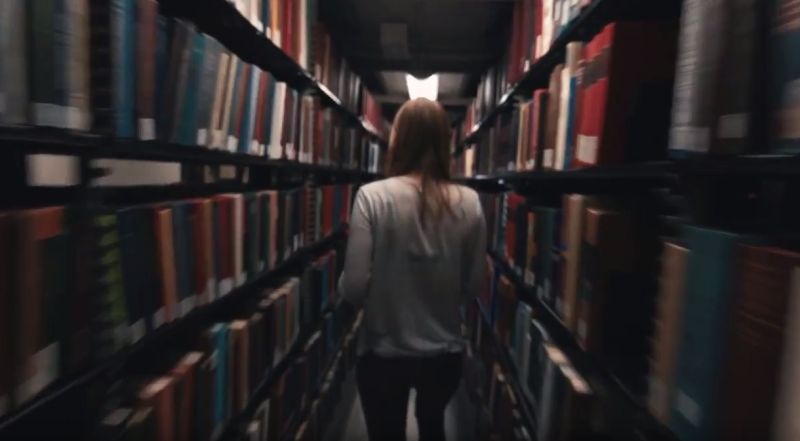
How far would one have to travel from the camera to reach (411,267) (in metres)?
1.63

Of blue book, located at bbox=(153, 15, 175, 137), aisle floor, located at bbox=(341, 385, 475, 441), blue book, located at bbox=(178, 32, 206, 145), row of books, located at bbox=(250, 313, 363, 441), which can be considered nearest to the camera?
blue book, located at bbox=(153, 15, 175, 137)

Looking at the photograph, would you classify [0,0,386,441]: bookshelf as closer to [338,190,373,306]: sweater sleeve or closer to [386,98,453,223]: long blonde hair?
[338,190,373,306]: sweater sleeve

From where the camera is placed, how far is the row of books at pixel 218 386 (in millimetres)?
1099

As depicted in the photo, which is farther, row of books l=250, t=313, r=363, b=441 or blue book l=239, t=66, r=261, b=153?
row of books l=250, t=313, r=363, b=441

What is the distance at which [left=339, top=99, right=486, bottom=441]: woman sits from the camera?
1602 mm

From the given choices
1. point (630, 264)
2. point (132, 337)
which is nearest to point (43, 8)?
point (132, 337)

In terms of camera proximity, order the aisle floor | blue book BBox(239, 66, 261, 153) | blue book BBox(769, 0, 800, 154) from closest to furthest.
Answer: blue book BBox(769, 0, 800, 154) → blue book BBox(239, 66, 261, 153) → the aisle floor

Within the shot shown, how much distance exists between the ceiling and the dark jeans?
2142 mm

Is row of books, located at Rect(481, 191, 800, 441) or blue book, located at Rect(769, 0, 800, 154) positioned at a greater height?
blue book, located at Rect(769, 0, 800, 154)

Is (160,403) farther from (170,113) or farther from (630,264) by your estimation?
(630,264)

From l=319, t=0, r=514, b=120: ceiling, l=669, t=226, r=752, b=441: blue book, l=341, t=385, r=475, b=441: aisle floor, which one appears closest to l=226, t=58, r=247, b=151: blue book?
l=669, t=226, r=752, b=441: blue book

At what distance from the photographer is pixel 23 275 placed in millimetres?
719

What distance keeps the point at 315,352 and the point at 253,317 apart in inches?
39.3

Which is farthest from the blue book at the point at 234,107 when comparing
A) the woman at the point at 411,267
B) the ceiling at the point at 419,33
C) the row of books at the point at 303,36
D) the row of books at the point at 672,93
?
the ceiling at the point at 419,33
